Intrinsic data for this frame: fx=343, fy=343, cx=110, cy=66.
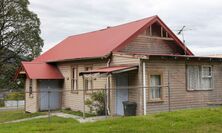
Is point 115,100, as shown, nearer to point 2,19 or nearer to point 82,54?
point 82,54

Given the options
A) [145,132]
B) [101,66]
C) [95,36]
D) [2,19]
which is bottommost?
[145,132]

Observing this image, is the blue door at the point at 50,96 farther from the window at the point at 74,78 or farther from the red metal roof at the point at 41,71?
the window at the point at 74,78

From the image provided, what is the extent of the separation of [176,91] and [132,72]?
249 cm

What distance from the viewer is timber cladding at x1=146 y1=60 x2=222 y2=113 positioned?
54.6ft

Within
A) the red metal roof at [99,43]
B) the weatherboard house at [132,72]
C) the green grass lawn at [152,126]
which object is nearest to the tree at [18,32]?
the red metal roof at [99,43]

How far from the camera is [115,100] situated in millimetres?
17703

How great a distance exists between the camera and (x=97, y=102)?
18.2 meters

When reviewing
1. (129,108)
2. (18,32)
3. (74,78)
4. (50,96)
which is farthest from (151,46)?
(18,32)

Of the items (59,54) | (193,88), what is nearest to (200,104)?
(193,88)

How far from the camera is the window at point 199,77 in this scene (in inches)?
714

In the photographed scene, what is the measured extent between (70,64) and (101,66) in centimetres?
382

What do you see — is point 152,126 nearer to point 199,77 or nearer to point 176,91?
point 176,91

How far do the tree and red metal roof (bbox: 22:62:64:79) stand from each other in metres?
15.7

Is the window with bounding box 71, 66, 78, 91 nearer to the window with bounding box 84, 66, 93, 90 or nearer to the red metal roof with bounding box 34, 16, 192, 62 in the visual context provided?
the red metal roof with bounding box 34, 16, 192, 62
